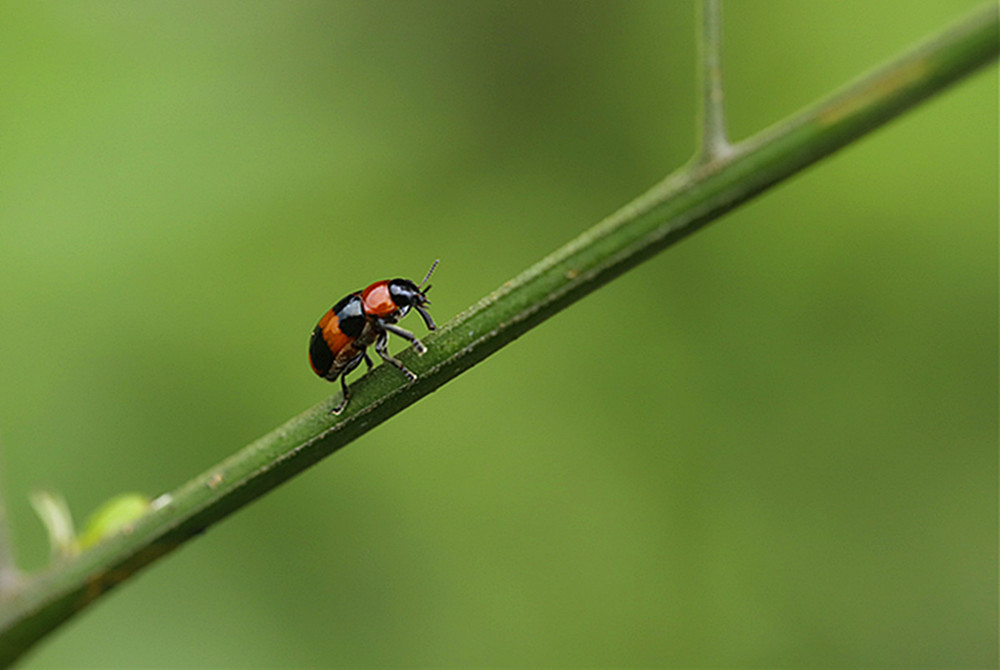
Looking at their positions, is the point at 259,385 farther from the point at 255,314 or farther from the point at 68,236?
the point at 68,236

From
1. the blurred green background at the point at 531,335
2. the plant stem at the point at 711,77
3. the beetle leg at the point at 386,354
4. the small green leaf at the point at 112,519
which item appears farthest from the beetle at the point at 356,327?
the blurred green background at the point at 531,335

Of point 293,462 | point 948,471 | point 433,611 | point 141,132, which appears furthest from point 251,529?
point 948,471

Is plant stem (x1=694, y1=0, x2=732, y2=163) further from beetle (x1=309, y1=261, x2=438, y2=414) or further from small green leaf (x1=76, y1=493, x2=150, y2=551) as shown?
small green leaf (x1=76, y1=493, x2=150, y2=551)

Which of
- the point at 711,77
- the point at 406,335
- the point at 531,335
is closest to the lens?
the point at 711,77

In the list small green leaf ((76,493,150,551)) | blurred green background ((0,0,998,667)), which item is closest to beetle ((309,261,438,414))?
small green leaf ((76,493,150,551))

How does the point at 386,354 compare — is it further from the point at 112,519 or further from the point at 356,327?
the point at 112,519

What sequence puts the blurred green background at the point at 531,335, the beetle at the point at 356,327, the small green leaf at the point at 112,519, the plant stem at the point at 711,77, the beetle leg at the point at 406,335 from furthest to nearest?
the blurred green background at the point at 531,335 < the beetle at the point at 356,327 < the small green leaf at the point at 112,519 < the beetle leg at the point at 406,335 < the plant stem at the point at 711,77

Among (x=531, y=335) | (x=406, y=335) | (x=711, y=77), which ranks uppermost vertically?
(x=531, y=335)

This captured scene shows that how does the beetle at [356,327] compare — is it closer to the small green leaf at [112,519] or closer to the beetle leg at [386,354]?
the beetle leg at [386,354]

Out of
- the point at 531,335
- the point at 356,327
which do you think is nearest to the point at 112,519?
the point at 356,327
